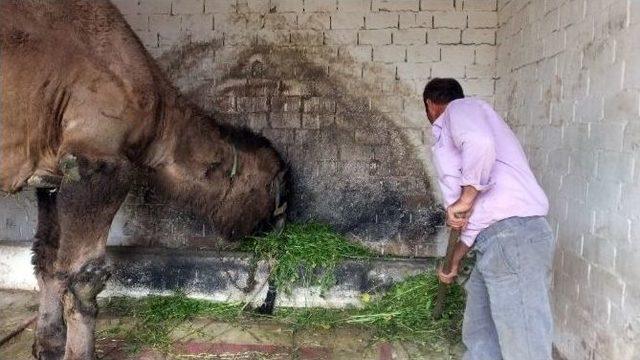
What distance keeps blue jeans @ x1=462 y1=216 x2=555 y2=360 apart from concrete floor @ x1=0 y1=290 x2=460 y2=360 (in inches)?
45.5

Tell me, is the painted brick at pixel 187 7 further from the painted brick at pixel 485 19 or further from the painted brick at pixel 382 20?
the painted brick at pixel 485 19

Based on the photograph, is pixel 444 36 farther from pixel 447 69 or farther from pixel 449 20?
pixel 447 69

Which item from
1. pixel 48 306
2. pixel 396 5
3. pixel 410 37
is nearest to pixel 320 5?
pixel 396 5

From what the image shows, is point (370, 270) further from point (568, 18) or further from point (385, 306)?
point (568, 18)

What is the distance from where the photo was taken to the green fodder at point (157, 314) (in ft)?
12.8

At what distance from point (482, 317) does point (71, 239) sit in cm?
258

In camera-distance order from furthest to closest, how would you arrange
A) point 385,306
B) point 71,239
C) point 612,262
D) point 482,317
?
point 385,306 < point 71,239 < point 482,317 < point 612,262

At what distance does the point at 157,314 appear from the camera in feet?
14.0

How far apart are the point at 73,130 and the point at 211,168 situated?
1195mm

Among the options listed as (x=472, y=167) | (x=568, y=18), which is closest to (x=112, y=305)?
(x=472, y=167)

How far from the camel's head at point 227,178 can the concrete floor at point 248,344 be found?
0.93m

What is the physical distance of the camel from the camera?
3203 millimetres

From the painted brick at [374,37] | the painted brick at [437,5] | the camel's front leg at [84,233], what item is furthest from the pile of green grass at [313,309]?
the painted brick at [437,5]

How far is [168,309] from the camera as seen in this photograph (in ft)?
14.3
